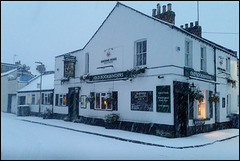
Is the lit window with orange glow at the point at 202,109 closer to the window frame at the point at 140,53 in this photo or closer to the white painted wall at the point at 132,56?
the white painted wall at the point at 132,56

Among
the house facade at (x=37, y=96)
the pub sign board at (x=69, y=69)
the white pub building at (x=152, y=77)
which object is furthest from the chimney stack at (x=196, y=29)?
the house facade at (x=37, y=96)

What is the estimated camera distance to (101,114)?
17688 mm

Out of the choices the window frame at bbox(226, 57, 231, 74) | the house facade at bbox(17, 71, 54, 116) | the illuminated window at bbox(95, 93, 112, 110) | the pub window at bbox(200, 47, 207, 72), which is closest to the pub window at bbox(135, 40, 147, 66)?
the illuminated window at bbox(95, 93, 112, 110)

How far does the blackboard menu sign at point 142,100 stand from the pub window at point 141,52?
214 centimetres

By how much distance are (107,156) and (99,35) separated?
12722 mm

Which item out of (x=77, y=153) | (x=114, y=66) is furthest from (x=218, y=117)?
(x=77, y=153)

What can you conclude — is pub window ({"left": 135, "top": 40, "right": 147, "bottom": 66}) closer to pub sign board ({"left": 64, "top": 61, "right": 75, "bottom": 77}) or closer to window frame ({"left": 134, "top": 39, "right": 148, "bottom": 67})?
window frame ({"left": 134, "top": 39, "right": 148, "bottom": 67})

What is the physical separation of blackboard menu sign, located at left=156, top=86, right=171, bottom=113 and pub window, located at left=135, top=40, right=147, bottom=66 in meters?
2.46

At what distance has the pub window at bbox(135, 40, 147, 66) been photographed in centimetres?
1534

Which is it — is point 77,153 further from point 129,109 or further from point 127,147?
point 129,109

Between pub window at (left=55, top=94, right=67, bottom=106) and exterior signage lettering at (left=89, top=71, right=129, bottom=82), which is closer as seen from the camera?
exterior signage lettering at (left=89, top=71, right=129, bottom=82)

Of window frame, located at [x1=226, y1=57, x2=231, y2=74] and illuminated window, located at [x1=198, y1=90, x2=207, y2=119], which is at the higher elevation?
window frame, located at [x1=226, y1=57, x2=231, y2=74]

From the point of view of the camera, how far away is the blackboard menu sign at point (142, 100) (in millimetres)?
14336

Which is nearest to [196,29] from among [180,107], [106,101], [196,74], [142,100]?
[196,74]
